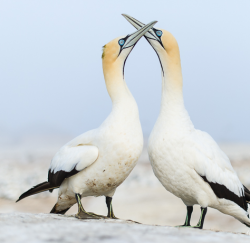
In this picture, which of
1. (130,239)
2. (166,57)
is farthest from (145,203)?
(130,239)

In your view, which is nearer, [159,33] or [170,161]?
[170,161]

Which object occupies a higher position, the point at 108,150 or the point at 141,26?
the point at 141,26

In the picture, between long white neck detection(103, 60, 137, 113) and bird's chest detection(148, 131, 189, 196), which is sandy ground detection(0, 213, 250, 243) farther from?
long white neck detection(103, 60, 137, 113)

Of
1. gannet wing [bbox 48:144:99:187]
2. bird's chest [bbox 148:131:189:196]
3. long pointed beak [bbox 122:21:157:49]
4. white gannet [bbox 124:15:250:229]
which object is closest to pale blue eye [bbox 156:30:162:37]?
white gannet [bbox 124:15:250:229]

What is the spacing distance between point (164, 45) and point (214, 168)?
2.13 meters

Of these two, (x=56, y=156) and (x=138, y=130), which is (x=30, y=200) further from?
(x=138, y=130)

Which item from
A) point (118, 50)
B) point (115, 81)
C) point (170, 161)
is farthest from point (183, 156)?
point (118, 50)

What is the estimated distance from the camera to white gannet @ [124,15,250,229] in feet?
17.3

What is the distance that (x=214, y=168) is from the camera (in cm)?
550

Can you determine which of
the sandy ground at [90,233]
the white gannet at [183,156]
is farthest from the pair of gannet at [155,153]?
the sandy ground at [90,233]

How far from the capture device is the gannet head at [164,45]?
5746 millimetres

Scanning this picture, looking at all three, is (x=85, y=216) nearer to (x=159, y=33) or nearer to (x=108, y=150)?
(x=108, y=150)

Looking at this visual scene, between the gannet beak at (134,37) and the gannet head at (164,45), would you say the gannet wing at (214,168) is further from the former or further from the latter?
the gannet beak at (134,37)

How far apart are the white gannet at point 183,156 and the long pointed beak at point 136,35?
0.08m
